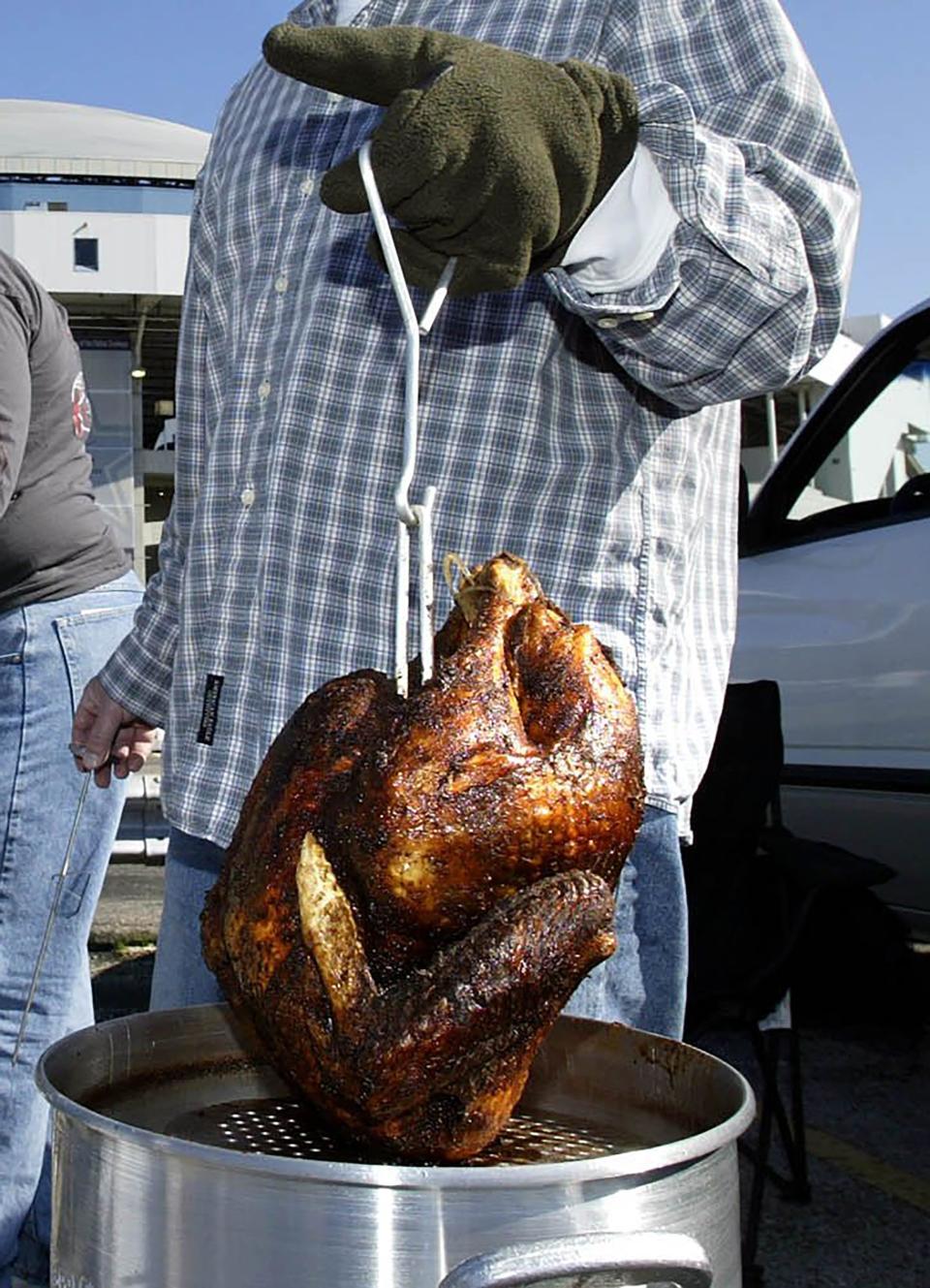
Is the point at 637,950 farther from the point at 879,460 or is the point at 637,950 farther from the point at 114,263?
the point at 114,263

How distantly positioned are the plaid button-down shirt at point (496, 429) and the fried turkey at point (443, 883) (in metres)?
0.54

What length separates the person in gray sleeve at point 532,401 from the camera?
5.57 ft

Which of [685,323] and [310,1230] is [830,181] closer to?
[685,323]

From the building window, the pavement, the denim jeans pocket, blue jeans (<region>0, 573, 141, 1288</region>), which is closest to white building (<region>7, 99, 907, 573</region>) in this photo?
the building window

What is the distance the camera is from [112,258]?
84.2 feet

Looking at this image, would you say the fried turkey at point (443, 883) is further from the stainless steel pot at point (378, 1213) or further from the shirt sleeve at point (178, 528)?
the shirt sleeve at point (178, 528)

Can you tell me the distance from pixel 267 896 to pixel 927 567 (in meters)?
3.41

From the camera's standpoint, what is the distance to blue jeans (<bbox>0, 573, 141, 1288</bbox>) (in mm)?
3318

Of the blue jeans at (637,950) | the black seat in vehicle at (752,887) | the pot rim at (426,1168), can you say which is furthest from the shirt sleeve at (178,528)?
the black seat in vehicle at (752,887)

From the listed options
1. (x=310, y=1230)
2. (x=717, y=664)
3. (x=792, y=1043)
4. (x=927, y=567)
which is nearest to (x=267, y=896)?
(x=310, y=1230)

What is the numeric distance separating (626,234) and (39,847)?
7.63 feet

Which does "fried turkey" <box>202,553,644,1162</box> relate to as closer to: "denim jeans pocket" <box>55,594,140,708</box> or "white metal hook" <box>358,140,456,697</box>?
"white metal hook" <box>358,140,456,697</box>

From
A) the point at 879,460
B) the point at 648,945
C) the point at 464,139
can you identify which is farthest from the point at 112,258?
the point at 464,139

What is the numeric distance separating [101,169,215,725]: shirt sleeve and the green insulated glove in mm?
1179
